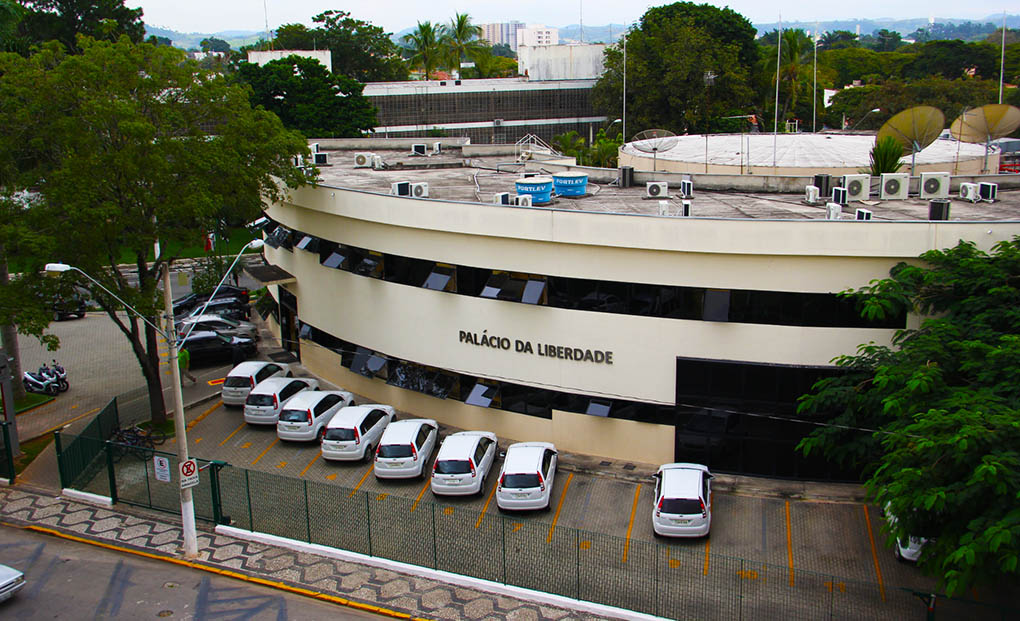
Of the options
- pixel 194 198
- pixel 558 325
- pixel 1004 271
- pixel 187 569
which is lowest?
pixel 187 569

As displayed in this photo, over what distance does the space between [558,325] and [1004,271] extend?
35.3 feet

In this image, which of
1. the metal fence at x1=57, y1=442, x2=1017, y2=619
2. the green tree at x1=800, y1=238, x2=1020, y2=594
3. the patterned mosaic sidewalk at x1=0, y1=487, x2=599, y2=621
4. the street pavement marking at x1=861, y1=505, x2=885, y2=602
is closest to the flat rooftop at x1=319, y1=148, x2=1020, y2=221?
the green tree at x1=800, y1=238, x2=1020, y2=594

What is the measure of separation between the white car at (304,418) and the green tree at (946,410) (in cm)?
1412

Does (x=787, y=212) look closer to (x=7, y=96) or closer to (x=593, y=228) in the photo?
(x=593, y=228)

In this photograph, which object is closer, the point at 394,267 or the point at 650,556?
the point at 650,556

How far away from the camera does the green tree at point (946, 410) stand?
13.6 m

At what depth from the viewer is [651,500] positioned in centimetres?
2145

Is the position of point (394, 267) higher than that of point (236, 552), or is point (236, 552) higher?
point (394, 267)

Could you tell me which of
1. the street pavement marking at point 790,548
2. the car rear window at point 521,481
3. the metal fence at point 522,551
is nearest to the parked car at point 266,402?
the metal fence at point 522,551

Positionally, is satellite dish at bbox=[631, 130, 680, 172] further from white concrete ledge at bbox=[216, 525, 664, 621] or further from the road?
the road

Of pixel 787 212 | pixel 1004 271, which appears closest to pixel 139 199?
pixel 787 212

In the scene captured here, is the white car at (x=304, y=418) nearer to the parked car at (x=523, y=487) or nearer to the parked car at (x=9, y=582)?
the parked car at (x=523, y=487)

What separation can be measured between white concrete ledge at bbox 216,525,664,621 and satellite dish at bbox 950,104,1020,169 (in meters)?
20.9

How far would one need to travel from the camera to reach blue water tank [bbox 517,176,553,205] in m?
25.2
